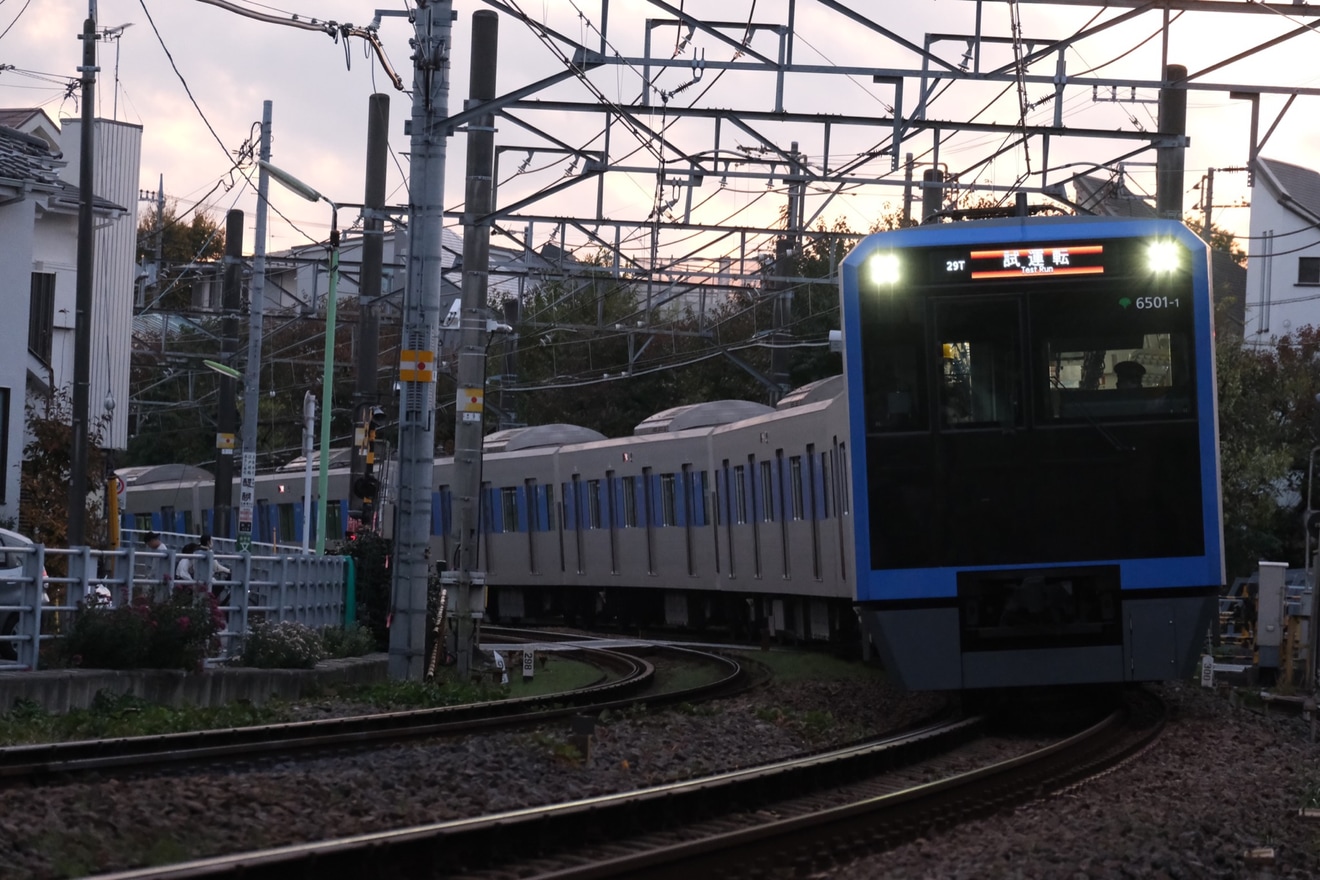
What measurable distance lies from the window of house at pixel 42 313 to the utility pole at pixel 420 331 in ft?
48.2

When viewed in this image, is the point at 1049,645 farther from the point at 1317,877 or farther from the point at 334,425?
the point at 334,425

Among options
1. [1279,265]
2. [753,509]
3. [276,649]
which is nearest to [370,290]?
[753,509]

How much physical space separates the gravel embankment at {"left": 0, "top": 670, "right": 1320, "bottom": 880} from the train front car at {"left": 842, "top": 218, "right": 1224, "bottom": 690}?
3.45 feet

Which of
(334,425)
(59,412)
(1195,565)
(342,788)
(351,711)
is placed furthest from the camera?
(334,425)

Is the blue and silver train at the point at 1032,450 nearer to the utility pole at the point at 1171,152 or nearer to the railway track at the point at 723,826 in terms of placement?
the railway track at the point at 723,826

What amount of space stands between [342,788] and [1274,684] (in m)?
13.6

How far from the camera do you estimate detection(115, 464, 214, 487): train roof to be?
4412 cm

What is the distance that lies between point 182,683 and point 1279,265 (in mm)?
39395

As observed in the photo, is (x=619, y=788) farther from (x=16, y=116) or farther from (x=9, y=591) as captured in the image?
(x=16, y=116)

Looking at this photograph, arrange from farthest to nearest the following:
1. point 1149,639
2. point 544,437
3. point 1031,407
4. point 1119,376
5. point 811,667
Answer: point 544,437 → point 811,667 → point 1119,376 → point 1031,407 → point 1149,639

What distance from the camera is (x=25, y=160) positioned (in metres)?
27.4

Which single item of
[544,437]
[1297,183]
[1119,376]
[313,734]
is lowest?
[313,734]

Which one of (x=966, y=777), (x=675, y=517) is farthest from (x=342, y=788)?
(x=675, y=517)

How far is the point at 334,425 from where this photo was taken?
58.0m
